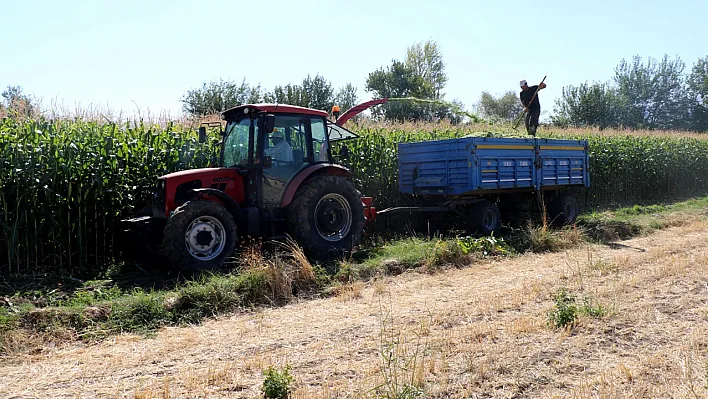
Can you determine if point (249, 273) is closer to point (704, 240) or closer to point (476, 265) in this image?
point (476, 265)

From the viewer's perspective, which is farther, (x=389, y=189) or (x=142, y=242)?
(x=389, y=189)

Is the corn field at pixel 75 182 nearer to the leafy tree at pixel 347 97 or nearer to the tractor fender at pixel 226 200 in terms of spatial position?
the tractor fender at pixel 226 200

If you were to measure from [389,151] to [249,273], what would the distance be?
20.5 ft

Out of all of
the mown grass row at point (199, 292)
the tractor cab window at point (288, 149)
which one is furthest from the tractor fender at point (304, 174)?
the mown grass row at point (199, 292)

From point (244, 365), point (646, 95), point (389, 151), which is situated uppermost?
point (646, 95)

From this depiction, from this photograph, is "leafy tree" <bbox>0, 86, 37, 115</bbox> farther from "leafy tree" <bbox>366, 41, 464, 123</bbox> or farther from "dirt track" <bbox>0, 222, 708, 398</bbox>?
"leafy tree" <bbox>366, 41, 464, 123</bbox>

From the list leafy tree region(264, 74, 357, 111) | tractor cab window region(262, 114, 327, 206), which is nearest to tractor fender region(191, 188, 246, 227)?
tractor cab window region(262, 114, 327, 206)

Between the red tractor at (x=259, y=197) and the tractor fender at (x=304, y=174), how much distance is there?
14mm

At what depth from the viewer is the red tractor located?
740cm

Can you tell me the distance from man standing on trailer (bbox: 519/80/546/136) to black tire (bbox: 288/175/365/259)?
19.3ft

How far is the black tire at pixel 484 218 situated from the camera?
36.0ft

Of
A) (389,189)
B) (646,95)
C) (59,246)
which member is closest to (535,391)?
(59,246)

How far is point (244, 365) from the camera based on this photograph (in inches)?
171

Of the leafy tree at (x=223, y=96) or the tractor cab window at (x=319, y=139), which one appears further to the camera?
the leafy tree at (x=223, y=96)
